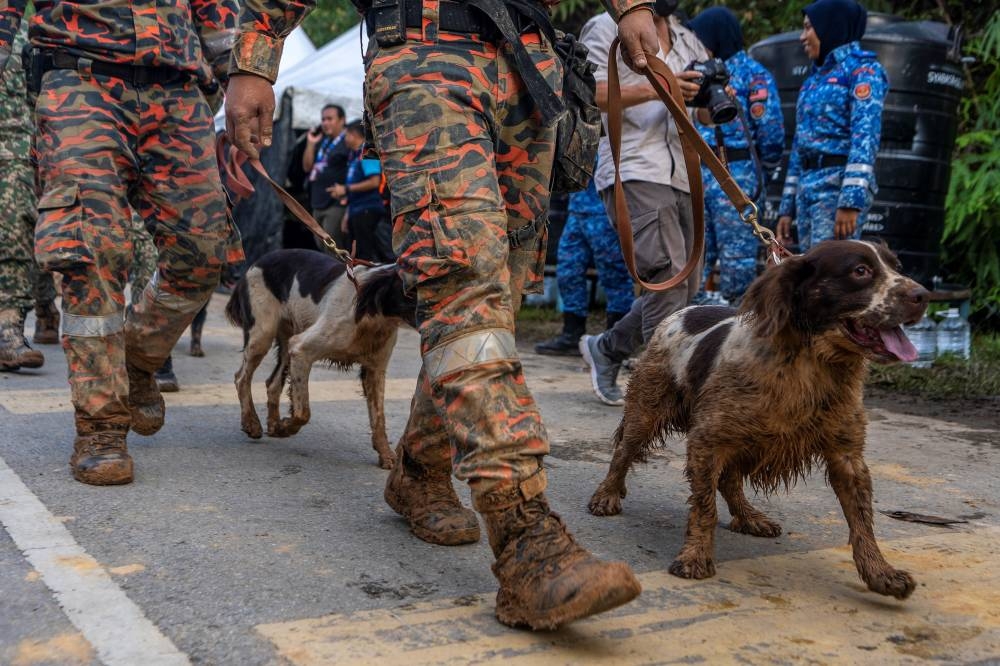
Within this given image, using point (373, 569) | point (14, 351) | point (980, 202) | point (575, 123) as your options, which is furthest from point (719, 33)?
point (373, 569)

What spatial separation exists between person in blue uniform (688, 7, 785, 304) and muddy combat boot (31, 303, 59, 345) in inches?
194

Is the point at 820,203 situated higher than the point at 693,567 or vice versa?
the point at 820,203

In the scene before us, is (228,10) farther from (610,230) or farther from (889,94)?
(889,94)

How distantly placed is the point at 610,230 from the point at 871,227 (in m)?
2.21

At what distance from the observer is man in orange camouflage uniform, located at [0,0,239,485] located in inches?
158

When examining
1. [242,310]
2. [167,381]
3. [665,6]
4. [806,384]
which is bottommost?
[167,381]

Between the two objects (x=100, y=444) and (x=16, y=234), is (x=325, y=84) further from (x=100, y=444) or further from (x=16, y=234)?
(x=100, y=444)

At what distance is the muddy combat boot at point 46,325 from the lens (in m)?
8.14

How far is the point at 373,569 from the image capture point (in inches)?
123

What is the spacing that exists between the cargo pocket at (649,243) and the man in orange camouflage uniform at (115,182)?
7.40 ft

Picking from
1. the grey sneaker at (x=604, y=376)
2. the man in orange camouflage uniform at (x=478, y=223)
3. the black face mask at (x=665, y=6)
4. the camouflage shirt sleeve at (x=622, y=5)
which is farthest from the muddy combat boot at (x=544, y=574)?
the black face mask at (x=665, y=6)

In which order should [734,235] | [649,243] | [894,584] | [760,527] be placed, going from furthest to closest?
1. [734,235]
2. [649,243]
3. [760,527]
4. [894,584]

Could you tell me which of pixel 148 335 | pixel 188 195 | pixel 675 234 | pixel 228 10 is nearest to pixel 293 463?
pixel 148 335

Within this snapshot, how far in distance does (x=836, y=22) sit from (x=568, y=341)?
11.1 ft
